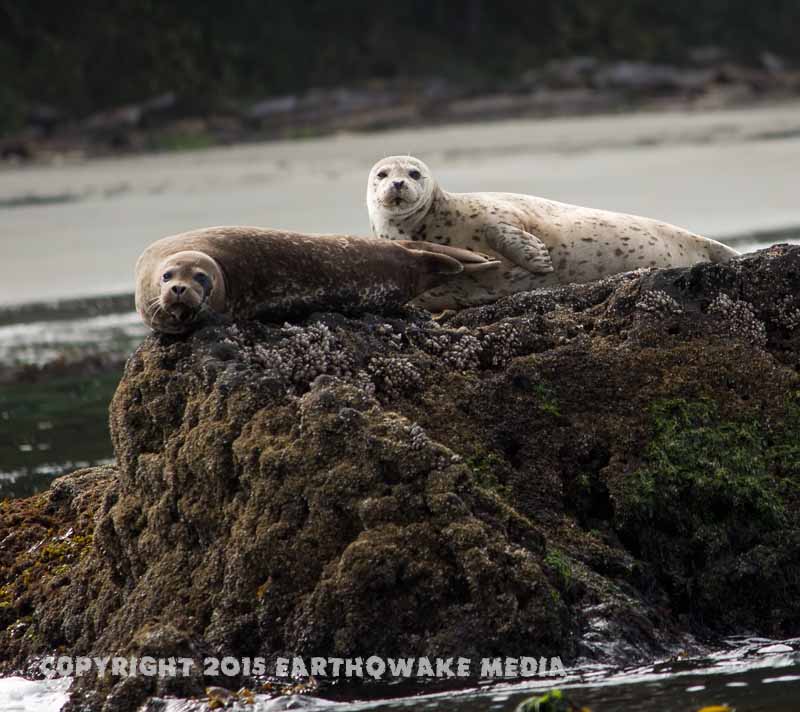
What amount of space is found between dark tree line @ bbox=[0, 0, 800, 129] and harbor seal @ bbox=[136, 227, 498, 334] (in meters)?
23.6

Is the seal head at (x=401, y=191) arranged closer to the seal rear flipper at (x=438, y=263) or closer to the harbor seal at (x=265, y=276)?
the seal rear flipper at (x=438, y=263)

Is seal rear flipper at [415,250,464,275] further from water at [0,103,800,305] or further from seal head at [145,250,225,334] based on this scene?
water at [0,103,800,305]

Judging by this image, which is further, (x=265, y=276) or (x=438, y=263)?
(x=438, y=263)

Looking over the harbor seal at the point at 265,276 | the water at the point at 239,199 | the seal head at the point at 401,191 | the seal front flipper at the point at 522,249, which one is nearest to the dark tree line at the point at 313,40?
the water at the point at 239,199

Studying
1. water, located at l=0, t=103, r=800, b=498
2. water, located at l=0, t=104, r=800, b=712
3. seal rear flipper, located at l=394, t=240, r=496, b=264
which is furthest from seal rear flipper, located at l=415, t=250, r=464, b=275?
water, located at l=0, t=103, r=800, b=498

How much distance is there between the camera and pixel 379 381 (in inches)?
190

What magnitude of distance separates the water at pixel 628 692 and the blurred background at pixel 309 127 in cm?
366

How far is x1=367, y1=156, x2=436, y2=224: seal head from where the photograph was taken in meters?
6.04

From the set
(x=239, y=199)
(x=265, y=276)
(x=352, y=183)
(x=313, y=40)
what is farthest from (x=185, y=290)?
(x=313, y=40)

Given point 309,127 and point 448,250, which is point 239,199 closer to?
point 309,127

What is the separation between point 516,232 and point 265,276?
4.45ft

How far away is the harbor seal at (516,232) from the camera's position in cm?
602

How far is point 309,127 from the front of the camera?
28.3m

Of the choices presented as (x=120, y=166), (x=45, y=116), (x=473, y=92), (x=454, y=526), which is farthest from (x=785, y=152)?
(x=454, y=526)
